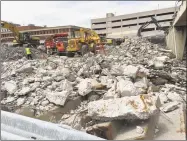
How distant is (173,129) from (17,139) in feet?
7.98

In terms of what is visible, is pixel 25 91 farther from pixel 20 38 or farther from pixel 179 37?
pixel 20 38

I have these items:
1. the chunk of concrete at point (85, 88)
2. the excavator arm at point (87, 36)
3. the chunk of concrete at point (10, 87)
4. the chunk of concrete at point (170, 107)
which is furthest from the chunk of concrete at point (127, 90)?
the excavator arm at point (87, 36)

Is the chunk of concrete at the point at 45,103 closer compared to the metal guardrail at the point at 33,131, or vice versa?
the metal guardrail at the point at 33,131

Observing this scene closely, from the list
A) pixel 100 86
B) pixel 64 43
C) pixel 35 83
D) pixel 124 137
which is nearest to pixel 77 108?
pixel 100 86

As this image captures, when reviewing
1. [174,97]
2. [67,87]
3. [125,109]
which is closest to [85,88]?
[67,87]

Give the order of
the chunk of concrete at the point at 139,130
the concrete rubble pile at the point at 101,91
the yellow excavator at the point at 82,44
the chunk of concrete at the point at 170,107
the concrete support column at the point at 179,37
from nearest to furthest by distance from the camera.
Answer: the chunk of concrete at the point at 139,130
the concrete rubble pile at the point at 101,91
the chunk of concrete at the point at 170,107
the concrete support column at the point at 179,37
the yellow excavator at the point at 82,44

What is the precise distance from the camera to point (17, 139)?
279 cm

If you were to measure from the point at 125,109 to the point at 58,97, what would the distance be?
266cm

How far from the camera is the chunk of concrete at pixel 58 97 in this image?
6.34 meters

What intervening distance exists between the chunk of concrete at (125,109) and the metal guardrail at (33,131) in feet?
4.14

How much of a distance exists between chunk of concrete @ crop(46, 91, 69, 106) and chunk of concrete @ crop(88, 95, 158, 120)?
2.03 metres

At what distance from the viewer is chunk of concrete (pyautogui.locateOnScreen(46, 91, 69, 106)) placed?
6.34m

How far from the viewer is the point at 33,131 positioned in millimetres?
2912

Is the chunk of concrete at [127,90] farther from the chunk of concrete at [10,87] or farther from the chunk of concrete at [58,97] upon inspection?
the chunk of concrete at [10,87]
